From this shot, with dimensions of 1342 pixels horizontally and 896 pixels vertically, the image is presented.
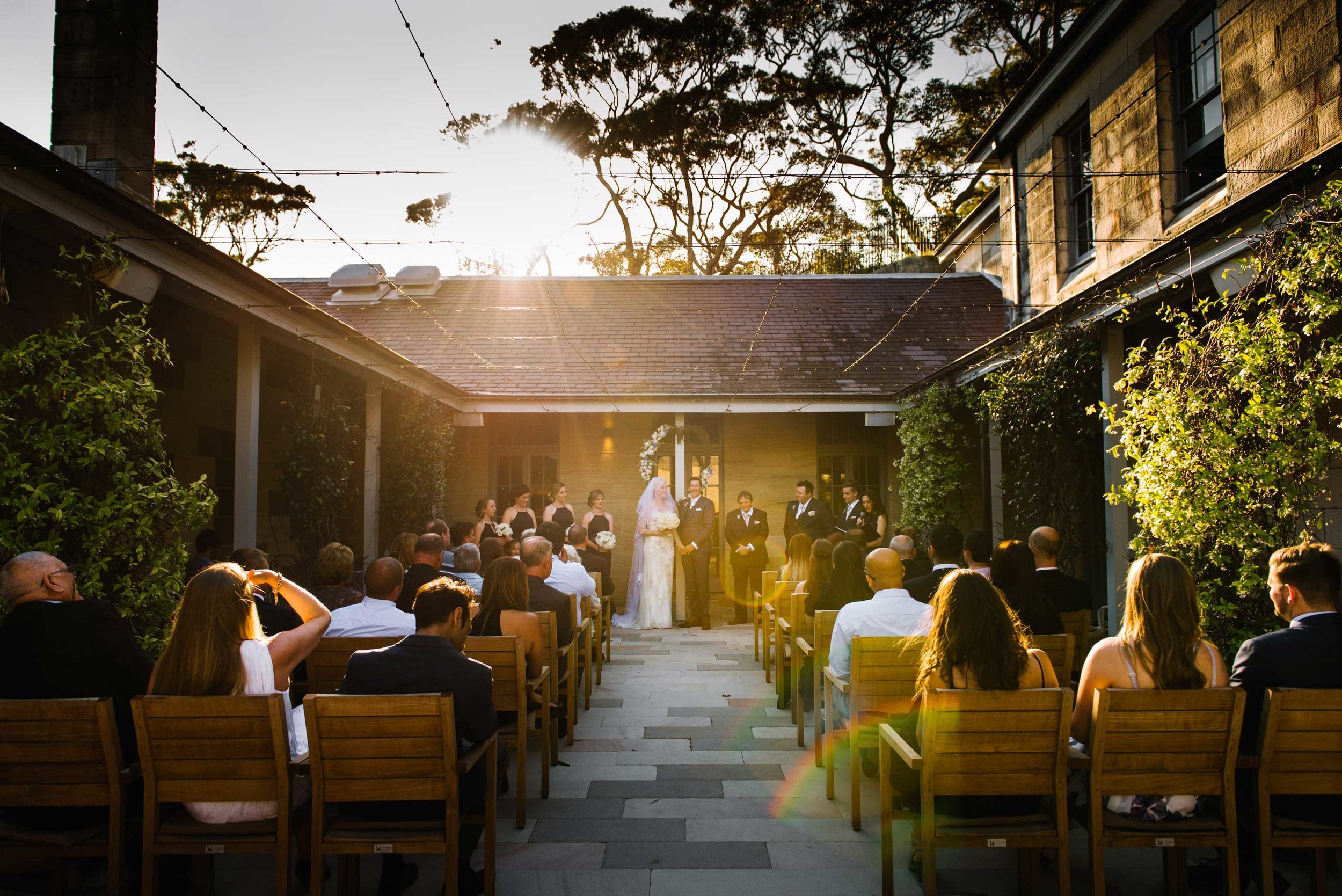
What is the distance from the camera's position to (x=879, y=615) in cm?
448

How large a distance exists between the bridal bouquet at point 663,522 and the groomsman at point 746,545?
1014 mm

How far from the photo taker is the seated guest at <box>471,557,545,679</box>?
16.1 ft

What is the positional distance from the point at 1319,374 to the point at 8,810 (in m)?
5.59

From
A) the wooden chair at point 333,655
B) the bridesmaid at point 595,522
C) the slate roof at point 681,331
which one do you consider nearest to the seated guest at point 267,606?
the wooden chair at point 333,655

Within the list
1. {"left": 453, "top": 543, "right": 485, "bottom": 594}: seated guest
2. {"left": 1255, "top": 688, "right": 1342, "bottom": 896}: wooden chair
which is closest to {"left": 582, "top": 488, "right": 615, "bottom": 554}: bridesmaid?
{"left": 453, "top": 543, "right": 485, "bottom": 594}: seated guest

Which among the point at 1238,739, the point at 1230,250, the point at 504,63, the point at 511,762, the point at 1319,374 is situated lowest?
the point at 511,762

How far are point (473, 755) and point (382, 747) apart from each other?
369 millimetres

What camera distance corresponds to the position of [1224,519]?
414cm

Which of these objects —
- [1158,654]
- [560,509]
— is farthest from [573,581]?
[1158,654]

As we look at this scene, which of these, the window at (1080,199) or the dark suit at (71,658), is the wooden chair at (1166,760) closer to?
the dark suit at (71,658)

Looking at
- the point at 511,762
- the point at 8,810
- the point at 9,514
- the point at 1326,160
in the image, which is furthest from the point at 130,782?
the point at 1326,160

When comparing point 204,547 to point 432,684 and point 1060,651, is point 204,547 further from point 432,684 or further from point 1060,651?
point 1060,651

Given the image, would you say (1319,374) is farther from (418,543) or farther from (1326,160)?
(418,543)

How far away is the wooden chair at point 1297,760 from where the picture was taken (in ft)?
9.74
